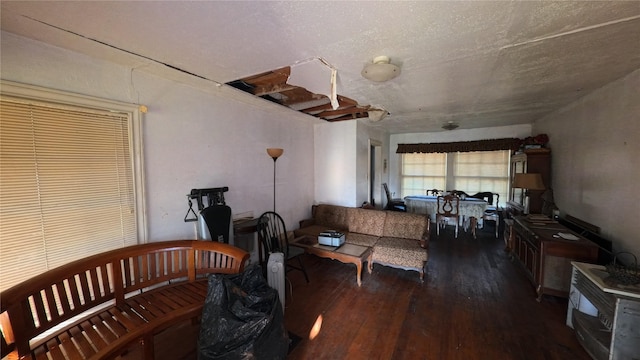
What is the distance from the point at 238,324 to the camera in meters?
1.38

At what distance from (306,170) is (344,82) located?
2.23m

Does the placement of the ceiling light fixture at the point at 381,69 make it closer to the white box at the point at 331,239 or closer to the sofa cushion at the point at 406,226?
the white box at the point at 331,239

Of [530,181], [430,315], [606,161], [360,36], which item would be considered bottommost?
[430,315]

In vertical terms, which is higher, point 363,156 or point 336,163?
point 363,156

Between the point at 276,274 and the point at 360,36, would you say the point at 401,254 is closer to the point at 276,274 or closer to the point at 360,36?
the point at 276,274

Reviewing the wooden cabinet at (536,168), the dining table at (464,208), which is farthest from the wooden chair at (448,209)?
the wooden cabinet at (536,168)

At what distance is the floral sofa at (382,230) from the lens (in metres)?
2.93

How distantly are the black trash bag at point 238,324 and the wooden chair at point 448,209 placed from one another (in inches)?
158

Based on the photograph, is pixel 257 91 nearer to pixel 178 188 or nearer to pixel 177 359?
pixel 178 188

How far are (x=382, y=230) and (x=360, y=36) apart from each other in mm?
2824

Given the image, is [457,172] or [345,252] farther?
[457,172]

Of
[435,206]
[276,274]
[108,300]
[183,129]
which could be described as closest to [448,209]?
[435,206]

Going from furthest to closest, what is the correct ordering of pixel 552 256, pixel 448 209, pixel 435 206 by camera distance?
pixel 435 206, pixel 448 209, pixel 552 256

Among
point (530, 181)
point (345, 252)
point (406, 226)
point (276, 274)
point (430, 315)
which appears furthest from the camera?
point (406, 226)
